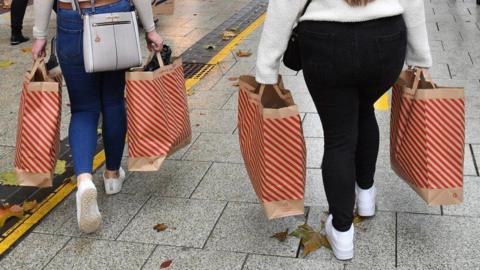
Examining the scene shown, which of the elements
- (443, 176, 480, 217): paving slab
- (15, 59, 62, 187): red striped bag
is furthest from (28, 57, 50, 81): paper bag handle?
(443, 176, 480, 217): paving slab

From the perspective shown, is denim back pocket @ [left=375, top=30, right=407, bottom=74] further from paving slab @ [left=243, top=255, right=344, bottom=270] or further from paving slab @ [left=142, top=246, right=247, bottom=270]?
paving slab @ [left=142, top=246, right=247, bottom=270]

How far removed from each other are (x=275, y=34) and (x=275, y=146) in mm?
532

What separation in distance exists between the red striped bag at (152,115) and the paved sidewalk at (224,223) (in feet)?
1.24

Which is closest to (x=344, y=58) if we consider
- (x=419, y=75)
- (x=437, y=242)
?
(x=419, y=75)

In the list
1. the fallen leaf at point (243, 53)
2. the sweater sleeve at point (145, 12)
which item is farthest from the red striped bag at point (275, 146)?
the fallen leaf at point (243, 53)

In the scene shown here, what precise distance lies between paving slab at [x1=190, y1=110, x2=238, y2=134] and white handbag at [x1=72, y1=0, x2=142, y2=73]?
1.59 meters

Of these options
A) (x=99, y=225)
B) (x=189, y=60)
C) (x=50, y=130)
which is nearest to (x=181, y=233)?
(x=99, y=225)

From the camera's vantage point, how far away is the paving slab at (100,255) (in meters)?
2.99

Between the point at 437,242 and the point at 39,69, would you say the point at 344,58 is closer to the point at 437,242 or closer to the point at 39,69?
the point at 437,242

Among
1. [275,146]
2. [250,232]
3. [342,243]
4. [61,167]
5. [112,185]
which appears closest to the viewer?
[275,146]

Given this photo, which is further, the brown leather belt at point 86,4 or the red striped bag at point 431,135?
the brown leather belt at point 86,4

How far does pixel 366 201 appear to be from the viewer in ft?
10.6

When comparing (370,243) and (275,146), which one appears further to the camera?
(370,243)

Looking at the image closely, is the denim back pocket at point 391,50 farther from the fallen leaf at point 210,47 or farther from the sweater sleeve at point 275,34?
the fallen leaf at point 210,47
